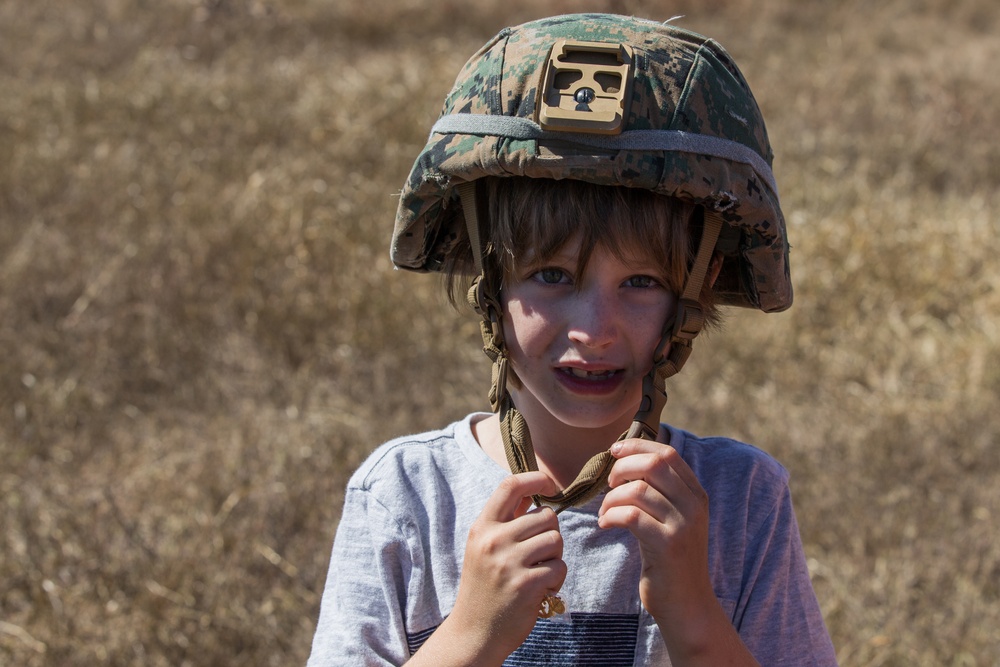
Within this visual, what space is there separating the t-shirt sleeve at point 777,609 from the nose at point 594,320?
46cm

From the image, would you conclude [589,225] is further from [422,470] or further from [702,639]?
[702,639]

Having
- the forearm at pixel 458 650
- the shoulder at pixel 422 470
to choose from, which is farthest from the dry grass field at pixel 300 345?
the forearm at pixel 458 650

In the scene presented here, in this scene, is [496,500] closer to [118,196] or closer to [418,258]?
[418,258]

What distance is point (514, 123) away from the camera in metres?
2.01

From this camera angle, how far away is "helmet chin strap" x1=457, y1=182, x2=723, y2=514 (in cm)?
198

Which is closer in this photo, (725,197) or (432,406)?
(725,197)

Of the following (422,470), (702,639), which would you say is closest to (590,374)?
(422,470)

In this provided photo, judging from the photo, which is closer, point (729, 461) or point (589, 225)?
point (589, 225)

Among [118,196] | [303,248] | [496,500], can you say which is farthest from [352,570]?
[118,196]

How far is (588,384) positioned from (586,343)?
9 cm

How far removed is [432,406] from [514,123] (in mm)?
3084

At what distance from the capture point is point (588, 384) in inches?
78.0

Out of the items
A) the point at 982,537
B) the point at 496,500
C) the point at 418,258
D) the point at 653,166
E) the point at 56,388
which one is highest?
the point at 653,166

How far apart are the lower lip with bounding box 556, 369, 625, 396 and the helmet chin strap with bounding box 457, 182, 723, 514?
0.06m
